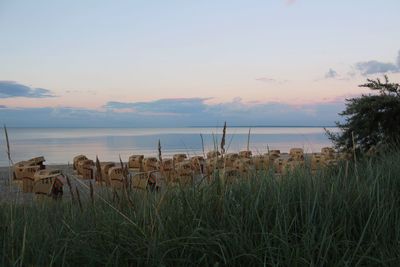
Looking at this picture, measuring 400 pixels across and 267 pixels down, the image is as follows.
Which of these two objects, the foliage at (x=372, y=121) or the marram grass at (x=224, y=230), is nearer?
the marram grass at (x=224, y=230)

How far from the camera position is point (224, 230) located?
123 inches

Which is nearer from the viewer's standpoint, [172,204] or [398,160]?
[172,204]

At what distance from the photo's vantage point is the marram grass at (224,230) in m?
2.96

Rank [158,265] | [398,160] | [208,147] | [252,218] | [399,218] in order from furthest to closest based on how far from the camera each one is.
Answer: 1. [398,160]
2. [208,147]
3. [399,218]
4. [252,218]
5. [158,265]

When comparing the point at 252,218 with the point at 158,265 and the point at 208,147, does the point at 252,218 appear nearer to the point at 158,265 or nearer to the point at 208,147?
the point at 158,265

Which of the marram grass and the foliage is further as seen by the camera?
the foliage

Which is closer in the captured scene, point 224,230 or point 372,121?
point 224,230

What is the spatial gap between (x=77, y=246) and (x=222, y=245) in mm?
911

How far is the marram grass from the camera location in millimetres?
2961

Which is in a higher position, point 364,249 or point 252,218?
point 252,218

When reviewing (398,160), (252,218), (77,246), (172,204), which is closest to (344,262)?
(252,218)

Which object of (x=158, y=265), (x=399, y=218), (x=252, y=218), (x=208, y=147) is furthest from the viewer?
(x=208, y=147)

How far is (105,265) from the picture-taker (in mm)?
2873

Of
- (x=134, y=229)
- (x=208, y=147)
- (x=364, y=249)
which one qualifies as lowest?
(x=364, y=249)
